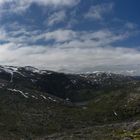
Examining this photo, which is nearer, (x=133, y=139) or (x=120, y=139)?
(x=133, y=139)

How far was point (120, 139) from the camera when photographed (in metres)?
187

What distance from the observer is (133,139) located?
172250mm

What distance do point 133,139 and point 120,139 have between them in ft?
50.7
